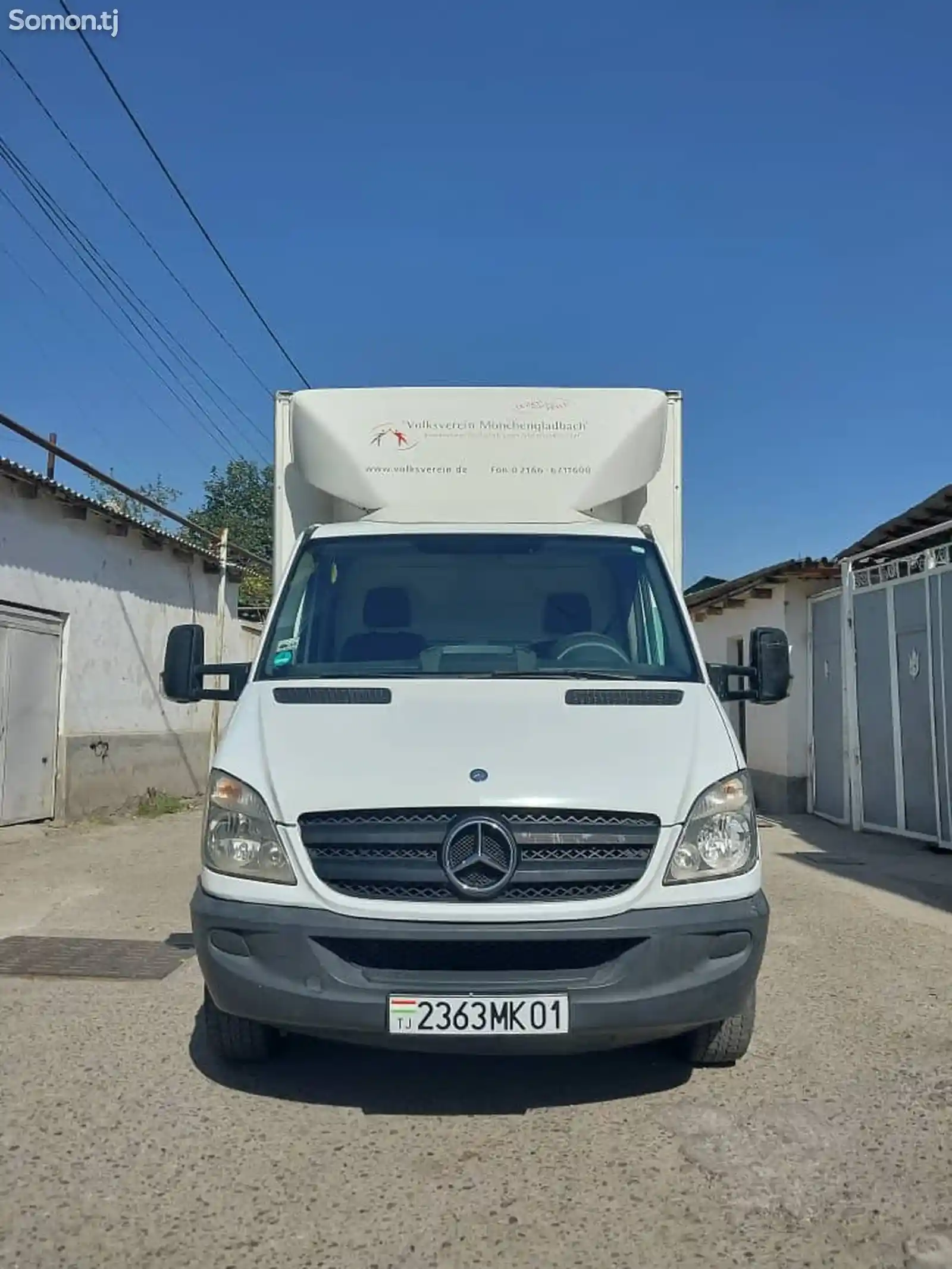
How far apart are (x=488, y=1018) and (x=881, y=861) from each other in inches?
295

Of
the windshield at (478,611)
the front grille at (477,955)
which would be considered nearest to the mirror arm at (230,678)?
the windshield at (478,611)

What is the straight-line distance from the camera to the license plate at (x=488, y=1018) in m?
3.50

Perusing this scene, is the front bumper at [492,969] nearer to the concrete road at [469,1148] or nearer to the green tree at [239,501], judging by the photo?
the concrete road at [469,1148]

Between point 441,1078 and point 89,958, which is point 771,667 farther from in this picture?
point 89,958

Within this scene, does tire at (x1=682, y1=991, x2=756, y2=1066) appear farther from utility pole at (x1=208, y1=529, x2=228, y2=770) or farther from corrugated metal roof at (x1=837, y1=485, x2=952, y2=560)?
utility pole at (x1=208, y1=529, x2=228, y2=770)

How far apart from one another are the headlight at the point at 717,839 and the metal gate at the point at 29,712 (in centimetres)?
911

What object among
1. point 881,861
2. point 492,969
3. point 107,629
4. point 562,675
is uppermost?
point 107,629

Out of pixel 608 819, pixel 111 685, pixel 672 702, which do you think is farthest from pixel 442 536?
pixel 111 685

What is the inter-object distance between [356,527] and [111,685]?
29.9ft

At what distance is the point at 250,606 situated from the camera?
20781 mm

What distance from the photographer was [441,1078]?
4.27 m

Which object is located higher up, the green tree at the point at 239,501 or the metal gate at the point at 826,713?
the green tree at the point at 239,501

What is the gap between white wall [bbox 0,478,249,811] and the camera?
38.4ft

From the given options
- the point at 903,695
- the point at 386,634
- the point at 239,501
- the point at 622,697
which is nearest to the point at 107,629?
the point at 903,695
